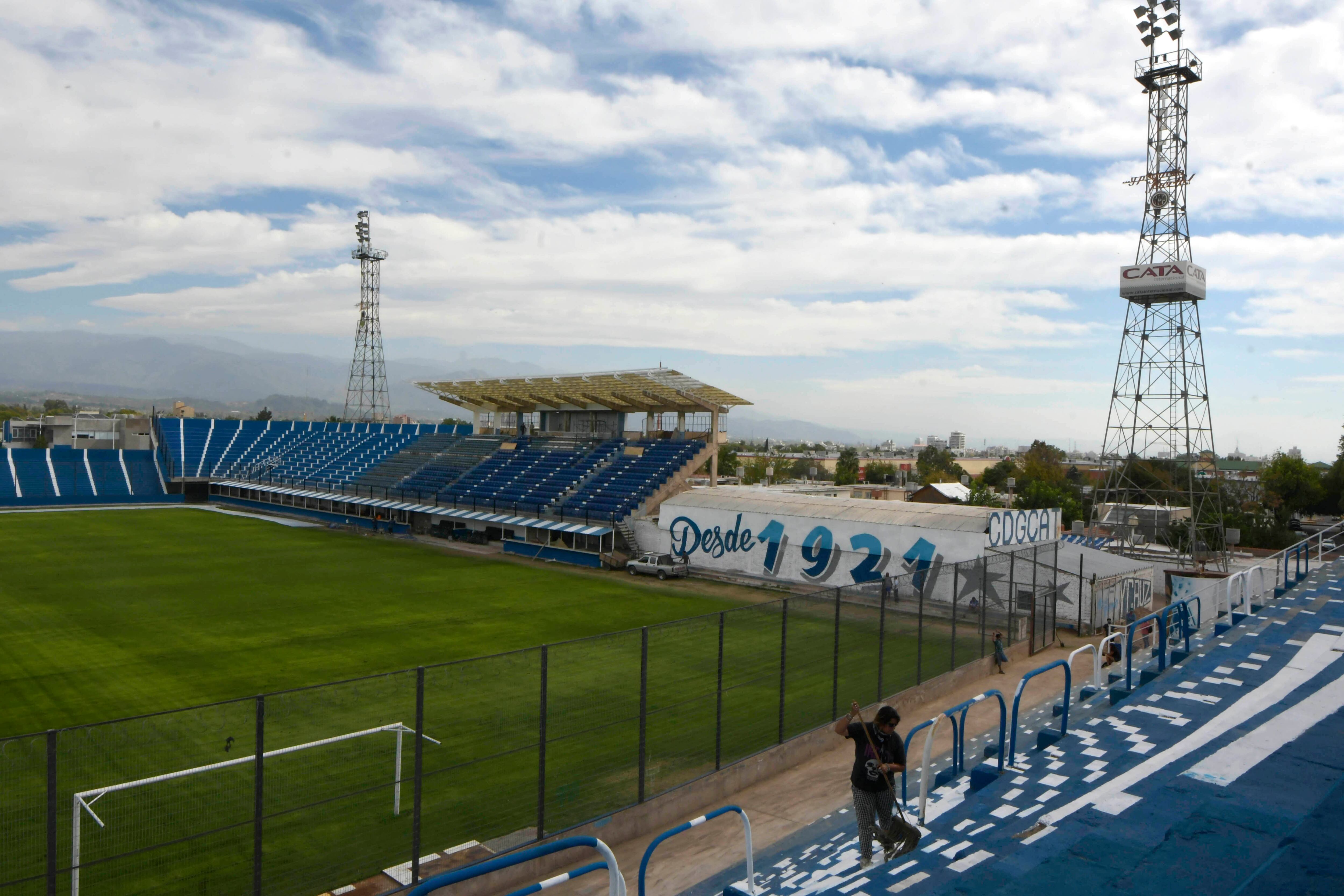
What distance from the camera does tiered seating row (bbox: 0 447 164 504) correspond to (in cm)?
5419

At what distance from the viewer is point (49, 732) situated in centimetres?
593

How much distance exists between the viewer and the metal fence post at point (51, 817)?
6145 mm

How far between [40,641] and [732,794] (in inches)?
693

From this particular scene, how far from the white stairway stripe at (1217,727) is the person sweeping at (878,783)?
1.64 metres

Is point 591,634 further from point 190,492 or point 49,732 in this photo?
point 190,492

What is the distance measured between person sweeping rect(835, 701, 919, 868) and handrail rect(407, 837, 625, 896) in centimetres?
243

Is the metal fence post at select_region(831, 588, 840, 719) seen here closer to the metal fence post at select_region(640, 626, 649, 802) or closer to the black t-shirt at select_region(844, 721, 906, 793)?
the metal fence post at select_region(640, 626, 649, 802)

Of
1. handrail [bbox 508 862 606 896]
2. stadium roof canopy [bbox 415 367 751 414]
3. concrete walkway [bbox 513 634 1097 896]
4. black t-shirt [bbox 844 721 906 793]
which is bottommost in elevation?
concrete walkway [bbox 513 634 1097 896]

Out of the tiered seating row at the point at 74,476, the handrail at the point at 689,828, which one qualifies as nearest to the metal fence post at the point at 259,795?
the handrail at the point at 689,828

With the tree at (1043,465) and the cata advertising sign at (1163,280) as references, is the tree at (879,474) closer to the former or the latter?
the tree at (1043,465)

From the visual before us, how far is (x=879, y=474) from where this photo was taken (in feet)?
378

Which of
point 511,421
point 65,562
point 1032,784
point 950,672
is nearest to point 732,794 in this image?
point 1032,784

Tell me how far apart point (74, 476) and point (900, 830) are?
66.1 meters

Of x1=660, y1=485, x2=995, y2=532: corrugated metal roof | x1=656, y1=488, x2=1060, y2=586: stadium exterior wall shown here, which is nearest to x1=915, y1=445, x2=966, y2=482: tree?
x1=660, y1=485, x2=995, y2=532: corrugated metal roof
